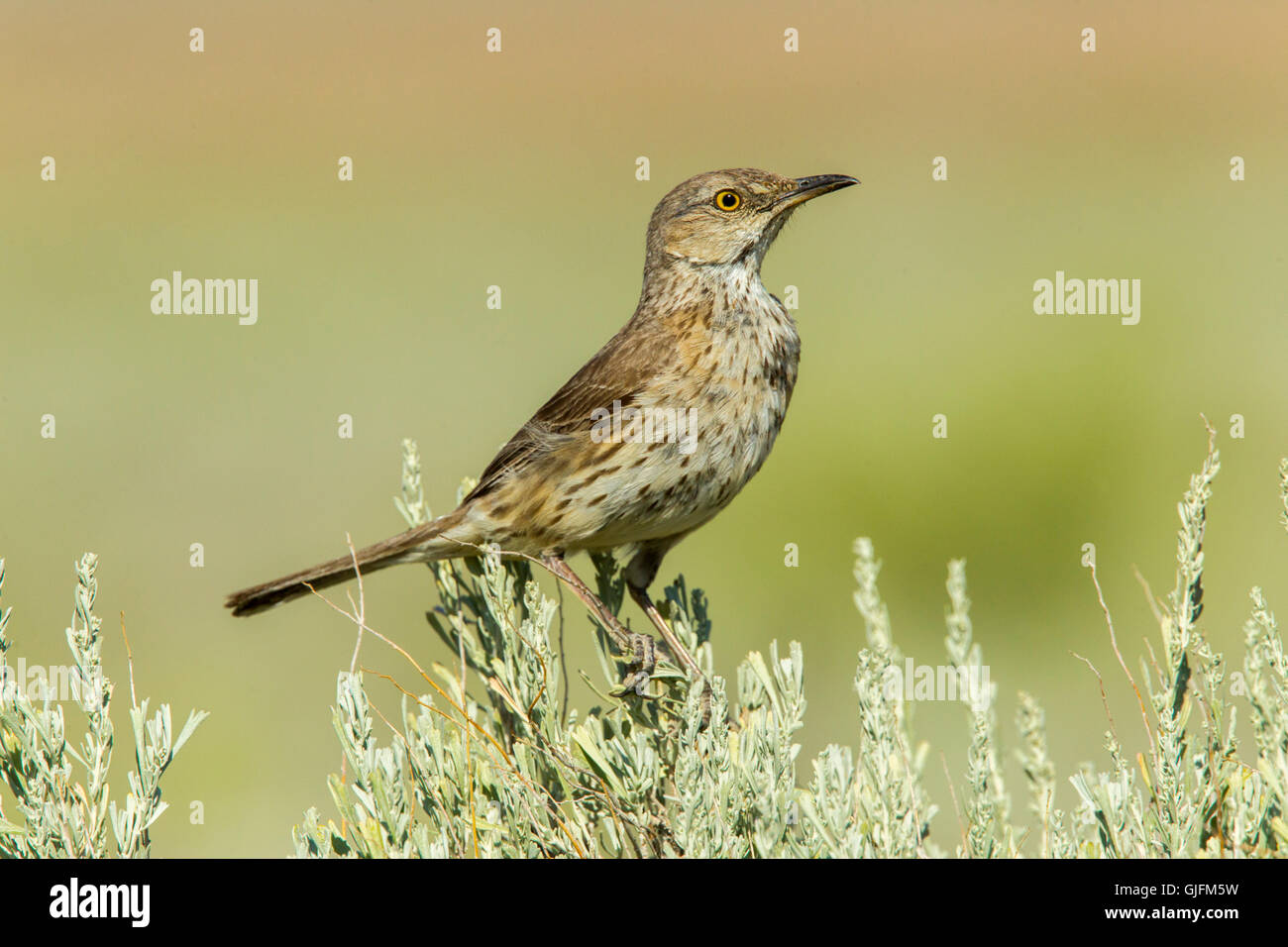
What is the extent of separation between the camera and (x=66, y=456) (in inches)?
445

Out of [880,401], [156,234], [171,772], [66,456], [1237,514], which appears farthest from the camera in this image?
[156,234]

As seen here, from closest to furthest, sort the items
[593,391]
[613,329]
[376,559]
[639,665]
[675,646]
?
[639,665] → [675,646] → [376,559] → [593,391] → [613,329]

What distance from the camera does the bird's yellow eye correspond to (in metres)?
5.40

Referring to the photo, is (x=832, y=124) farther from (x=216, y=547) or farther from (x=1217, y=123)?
(x=216, y=547)

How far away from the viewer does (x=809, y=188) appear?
5312 millimetres

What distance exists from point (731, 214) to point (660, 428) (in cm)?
112

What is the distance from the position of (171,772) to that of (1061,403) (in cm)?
774

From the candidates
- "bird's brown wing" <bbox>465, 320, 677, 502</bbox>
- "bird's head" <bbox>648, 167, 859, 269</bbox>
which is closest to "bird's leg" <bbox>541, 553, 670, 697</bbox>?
"bird's brown wing" <bbox>465, 320, 677, 502</bbox>

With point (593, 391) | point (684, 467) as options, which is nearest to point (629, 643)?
point (684, 467)

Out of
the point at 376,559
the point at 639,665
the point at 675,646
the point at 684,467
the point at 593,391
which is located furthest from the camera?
the point at 593,391

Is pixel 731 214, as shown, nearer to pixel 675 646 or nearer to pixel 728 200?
pixel 728 200

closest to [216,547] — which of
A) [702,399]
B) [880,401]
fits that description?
[880,401]

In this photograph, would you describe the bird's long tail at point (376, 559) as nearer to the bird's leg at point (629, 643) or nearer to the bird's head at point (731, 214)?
the bird's leg at point (629, 643)

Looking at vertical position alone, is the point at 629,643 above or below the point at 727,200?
below
